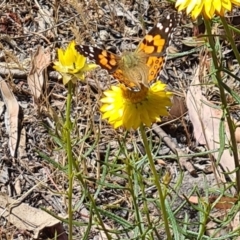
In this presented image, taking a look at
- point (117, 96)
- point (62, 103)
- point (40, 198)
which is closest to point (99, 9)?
point (62, 103)

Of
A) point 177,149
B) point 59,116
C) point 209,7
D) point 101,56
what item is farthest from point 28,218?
point 209,7

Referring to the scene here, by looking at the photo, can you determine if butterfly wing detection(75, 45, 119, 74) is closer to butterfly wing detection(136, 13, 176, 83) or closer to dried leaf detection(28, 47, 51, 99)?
butterfly wing detection(136, 13, 176, 83)

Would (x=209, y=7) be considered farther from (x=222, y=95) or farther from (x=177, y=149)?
(x=177, y=149)

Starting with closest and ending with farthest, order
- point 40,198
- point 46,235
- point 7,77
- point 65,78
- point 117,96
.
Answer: point 65,78, point 117,96, point 46,235, point 40,198, point 7,77

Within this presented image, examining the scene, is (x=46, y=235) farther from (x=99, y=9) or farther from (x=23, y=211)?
(x=99, y=9)

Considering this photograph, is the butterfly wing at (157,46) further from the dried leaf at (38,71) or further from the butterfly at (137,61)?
the dried leaf at (38,71)
